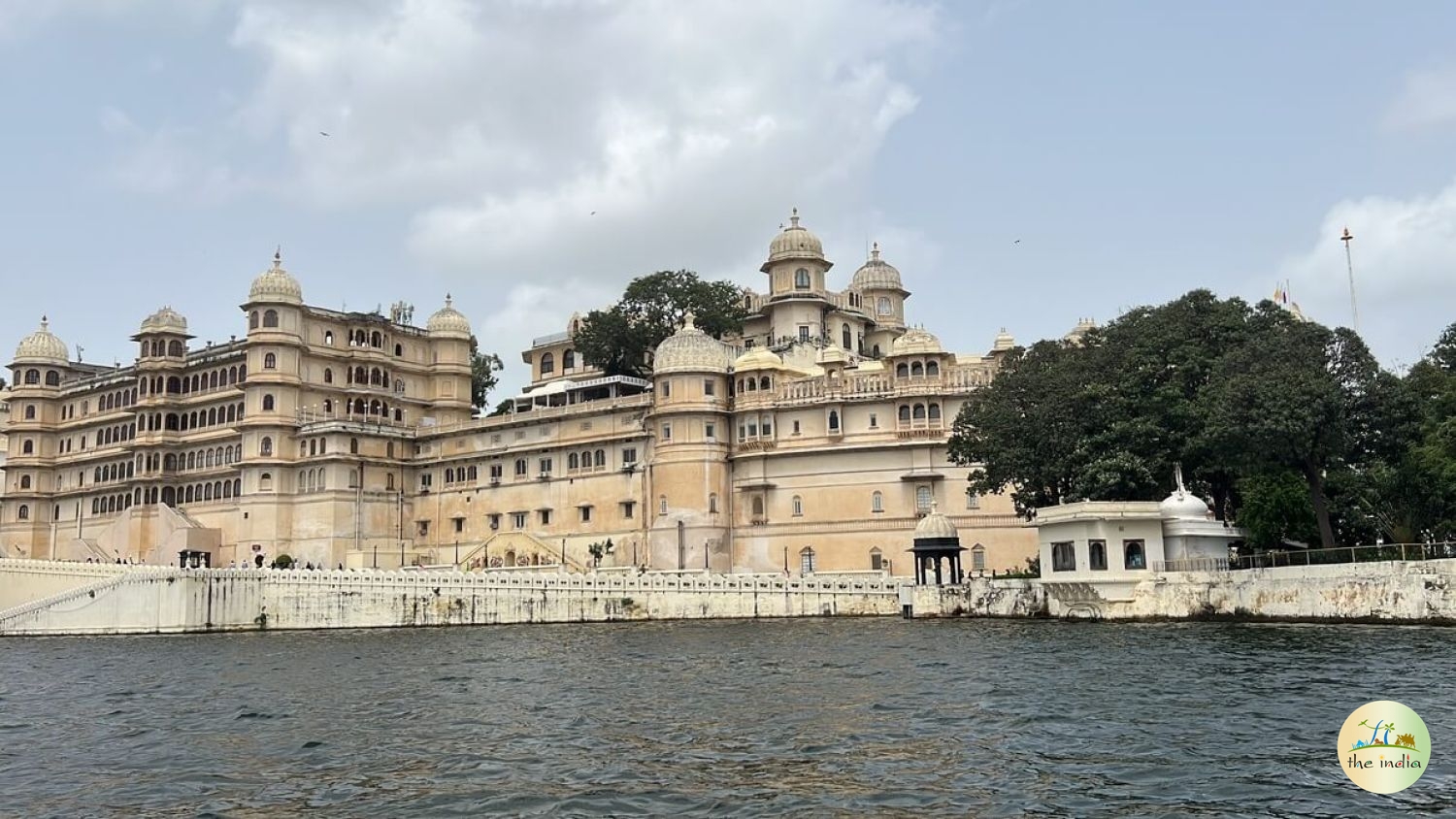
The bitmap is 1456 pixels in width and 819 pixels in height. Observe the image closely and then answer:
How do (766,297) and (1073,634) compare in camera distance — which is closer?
(1073,634)

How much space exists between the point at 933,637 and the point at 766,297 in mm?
43714

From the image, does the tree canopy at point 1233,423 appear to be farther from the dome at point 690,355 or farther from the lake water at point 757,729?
the dome at point 690,355

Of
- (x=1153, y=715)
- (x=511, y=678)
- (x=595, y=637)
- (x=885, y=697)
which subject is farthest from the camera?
(x=595, y=637)

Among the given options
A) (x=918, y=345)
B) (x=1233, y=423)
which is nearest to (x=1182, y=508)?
(x=1233, y=423)

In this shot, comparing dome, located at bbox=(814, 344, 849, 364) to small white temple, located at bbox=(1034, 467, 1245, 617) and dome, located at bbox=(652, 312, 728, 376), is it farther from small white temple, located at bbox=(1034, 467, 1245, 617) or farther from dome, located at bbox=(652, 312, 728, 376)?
small white temple, located at bbox=(1034, 467, 1245, 617)

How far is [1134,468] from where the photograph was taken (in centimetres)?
4797

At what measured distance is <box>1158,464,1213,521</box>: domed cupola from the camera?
47000 mm

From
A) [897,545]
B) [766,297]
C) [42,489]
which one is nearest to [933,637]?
[897,545]

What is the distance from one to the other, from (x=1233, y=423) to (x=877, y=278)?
45936 millimetres

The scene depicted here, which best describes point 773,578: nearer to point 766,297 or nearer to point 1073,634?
point 1073,634

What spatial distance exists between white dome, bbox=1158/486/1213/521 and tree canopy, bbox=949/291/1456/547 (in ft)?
4.58

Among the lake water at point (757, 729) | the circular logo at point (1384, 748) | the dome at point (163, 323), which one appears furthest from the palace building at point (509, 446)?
the circular logo at point (1384, 748)

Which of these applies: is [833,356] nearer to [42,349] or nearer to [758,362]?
[758,362]

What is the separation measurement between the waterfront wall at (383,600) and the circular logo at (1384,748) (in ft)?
112
